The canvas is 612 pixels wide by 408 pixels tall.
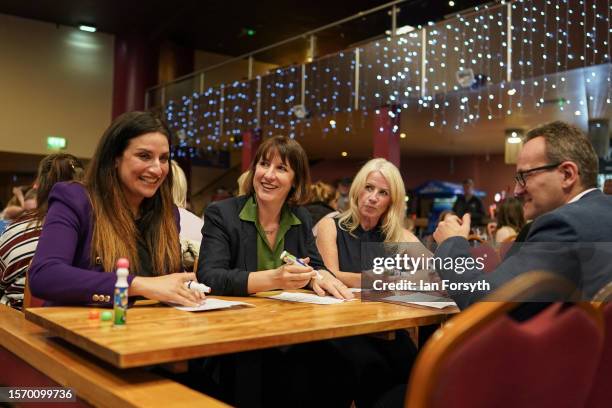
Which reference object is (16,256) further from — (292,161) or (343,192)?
(343,192)

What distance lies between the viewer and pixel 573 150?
6.02 ft

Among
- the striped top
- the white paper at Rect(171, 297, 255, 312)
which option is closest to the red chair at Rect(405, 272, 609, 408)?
the white paper at Rect(171, 297, 255, 312)

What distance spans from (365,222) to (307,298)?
1195 millimetres

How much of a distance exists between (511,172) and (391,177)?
1195cm

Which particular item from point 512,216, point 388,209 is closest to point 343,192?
point 512,216

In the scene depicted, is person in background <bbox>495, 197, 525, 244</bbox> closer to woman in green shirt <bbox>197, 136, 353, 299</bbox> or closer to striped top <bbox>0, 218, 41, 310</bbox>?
woman in green shirt <bbox>197, 136, 353, 299</bbox>

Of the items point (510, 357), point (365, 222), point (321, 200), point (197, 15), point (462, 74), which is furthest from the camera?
point (197, 15)

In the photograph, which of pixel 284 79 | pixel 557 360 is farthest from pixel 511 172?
pixel 557 360

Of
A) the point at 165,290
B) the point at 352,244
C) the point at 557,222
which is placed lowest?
the point at 165,290

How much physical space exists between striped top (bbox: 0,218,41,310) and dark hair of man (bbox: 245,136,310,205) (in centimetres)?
95

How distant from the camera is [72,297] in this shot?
1.70 metres

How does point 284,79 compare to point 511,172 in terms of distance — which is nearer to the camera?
point 284,79

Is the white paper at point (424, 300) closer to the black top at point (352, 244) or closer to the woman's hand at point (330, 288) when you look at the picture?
the woman's hand at point (330, 288)

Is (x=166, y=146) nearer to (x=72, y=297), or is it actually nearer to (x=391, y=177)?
(x=72, y=297)
